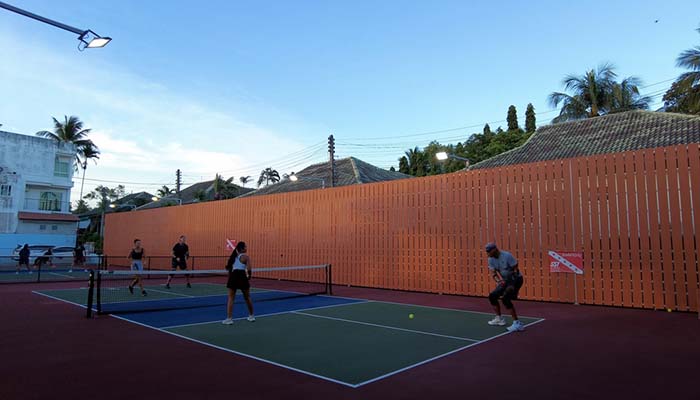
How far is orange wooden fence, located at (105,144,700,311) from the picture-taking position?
1072 cm

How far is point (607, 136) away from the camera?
2464 centimetres

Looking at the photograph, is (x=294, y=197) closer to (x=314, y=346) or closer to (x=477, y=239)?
(x=477, y=239)

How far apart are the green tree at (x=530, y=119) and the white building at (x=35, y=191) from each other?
4957cm

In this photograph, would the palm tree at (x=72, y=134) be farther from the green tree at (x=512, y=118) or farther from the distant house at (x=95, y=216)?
the green tree at (x=512, y=118)

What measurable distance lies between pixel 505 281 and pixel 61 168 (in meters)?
47.5

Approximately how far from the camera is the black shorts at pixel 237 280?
30.8 ft

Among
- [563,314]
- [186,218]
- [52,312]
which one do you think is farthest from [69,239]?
[563,314]

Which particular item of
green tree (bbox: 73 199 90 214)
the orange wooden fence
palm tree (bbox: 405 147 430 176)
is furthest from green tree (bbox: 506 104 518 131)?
green tree (bbox: 73 199 90 214)

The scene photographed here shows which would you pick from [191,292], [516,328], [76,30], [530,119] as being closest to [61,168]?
[191,292]

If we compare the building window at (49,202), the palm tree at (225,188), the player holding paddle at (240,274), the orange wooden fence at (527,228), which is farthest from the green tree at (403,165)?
the player holding paddle at (240,274)

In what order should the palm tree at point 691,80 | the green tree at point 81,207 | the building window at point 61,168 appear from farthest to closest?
the green tree at point 81,207 < the building window at point 61,168 < the palm tree at point 691,80

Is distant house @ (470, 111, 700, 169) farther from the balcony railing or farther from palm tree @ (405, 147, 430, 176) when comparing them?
the balcony railing

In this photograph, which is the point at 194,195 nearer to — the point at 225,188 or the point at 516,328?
the point at 225,188

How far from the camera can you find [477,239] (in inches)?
543
